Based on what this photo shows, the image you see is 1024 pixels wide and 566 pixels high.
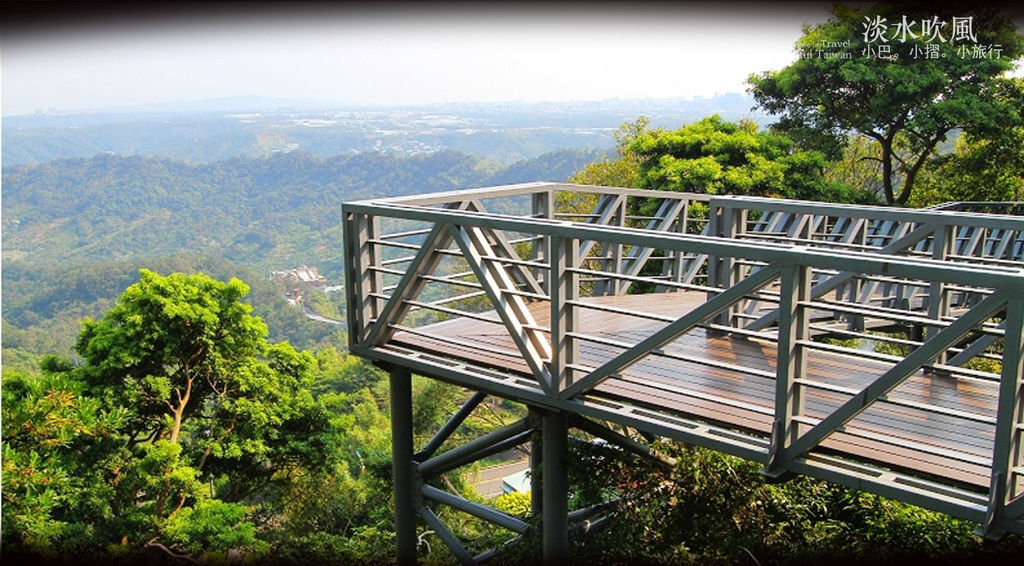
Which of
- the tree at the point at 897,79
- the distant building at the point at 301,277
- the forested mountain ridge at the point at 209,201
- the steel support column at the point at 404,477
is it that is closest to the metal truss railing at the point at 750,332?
the steel support column at the point at 404,477

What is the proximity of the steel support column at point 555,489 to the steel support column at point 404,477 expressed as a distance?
1115 mm

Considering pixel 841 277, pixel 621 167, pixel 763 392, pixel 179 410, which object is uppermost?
pixel 841 277

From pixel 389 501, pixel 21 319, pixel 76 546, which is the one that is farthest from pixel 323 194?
pixel 76 546

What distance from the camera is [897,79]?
14883 mm

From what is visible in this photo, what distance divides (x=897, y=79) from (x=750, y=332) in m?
13.8

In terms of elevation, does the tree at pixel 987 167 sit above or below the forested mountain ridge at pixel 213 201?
above

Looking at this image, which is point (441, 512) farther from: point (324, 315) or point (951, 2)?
point (324, 315)

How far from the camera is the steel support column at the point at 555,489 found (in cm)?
408

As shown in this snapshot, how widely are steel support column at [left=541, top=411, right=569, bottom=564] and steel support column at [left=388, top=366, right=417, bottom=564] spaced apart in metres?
1.11

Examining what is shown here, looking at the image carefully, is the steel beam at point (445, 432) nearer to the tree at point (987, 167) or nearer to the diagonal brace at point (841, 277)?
the diagonal brace at point (841, 277)

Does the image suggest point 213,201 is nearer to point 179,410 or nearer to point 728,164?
point 179,410

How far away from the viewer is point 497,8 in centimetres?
125

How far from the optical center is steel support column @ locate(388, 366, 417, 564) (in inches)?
194

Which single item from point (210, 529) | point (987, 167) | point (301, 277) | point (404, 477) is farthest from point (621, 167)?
point (301, 277)
